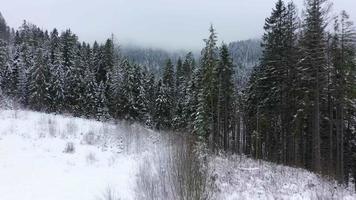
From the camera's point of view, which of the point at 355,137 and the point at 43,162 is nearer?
the point at 43,162

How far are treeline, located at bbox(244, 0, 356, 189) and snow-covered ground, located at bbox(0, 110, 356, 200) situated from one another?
12.3 meters

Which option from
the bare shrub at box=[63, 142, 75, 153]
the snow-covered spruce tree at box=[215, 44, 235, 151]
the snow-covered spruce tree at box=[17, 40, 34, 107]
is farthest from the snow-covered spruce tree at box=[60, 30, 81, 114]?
the bare shrub at box=[63, 142, 75, 153]

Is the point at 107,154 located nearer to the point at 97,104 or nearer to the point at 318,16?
the point at 318,16

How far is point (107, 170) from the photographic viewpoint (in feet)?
47.9

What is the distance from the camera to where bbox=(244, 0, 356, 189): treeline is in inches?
1126

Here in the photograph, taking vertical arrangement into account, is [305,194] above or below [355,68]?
below

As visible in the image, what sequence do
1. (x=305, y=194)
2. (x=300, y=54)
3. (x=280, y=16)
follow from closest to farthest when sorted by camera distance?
(x=305, y=194), (x=300, y=54), (x=280, y=16)

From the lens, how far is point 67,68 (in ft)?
205

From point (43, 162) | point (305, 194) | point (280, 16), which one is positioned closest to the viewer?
point (305, 194)

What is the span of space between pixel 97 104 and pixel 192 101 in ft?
59.9

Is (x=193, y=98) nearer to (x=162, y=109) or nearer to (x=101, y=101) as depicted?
(x=162, y=109)

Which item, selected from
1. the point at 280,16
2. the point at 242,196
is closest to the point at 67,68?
the point at 280,16

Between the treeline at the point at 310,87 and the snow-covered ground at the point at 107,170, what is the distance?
40.5 ft

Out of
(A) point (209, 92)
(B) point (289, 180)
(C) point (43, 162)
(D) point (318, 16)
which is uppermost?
(D) point (318, 16)
